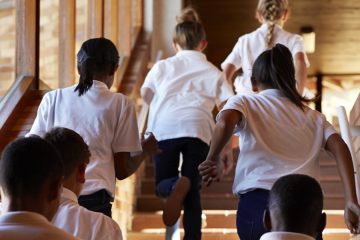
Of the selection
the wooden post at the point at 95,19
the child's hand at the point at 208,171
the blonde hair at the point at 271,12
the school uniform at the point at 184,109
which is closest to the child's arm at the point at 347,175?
the child's hand at the point at 208,171

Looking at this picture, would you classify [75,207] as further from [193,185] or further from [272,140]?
[193,185]

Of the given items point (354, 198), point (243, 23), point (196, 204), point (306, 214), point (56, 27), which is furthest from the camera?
point (243, 23)

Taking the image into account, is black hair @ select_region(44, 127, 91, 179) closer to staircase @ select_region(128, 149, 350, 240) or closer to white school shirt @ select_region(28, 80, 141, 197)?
white school shirt @ select_region(28, 80, 141, 197)

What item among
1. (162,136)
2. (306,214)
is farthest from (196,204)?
(306,214)

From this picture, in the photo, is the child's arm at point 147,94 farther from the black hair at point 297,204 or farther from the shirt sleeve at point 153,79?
the black hair at point 297,204

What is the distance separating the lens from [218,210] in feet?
22.2

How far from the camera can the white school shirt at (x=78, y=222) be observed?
266 cm

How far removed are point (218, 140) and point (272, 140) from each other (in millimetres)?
207

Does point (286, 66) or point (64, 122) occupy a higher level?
point (286, 66)

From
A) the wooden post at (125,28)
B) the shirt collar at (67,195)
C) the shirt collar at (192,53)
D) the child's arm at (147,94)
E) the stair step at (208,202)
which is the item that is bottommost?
the stair step at (208,202)

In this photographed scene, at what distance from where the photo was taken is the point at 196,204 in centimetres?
478

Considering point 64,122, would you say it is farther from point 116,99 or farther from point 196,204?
point 196,204

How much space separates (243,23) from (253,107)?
8916mm

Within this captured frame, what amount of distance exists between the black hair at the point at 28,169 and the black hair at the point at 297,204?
61 cm
